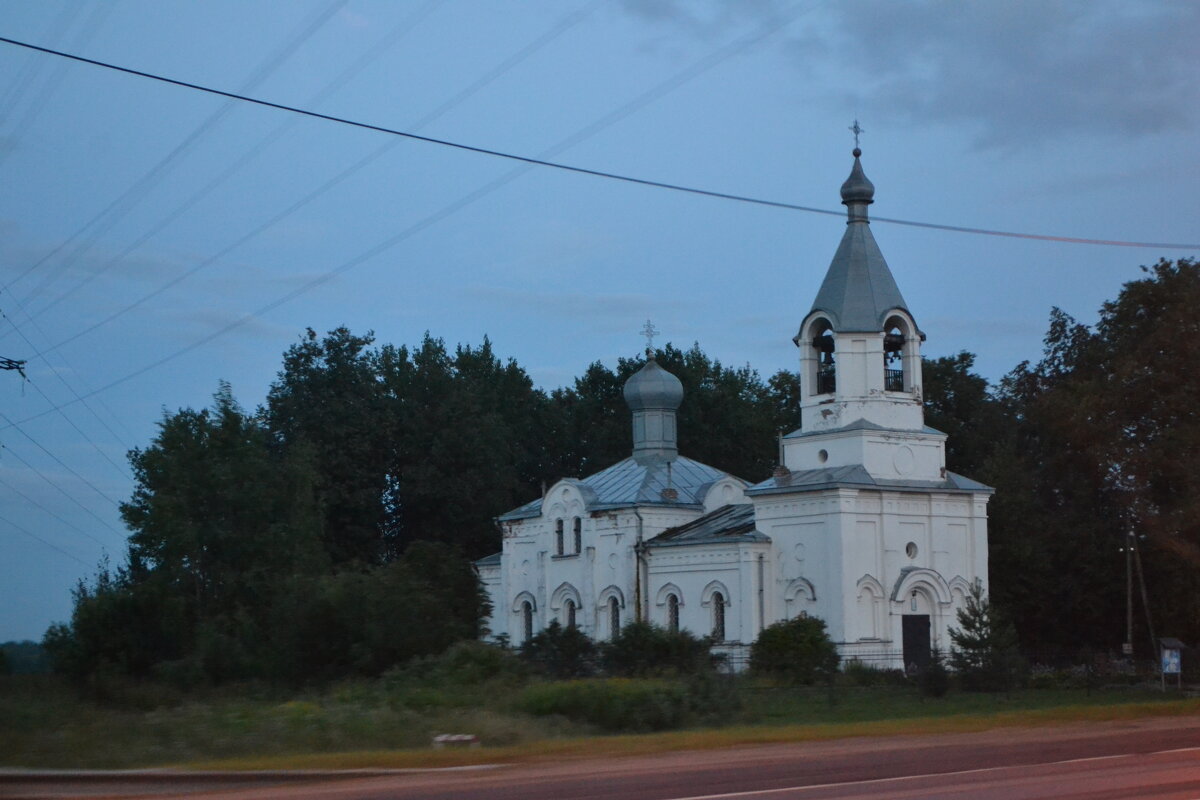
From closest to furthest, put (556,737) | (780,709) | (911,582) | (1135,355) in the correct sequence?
(556,737) < (780,709) < (1135,355) < (911,582)

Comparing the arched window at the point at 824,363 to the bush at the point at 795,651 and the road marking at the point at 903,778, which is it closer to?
the bush at the point at 795,651

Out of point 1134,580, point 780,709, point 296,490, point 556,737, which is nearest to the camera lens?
point 556,737

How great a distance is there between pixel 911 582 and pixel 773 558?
4.15 m

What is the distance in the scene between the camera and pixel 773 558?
46.4 meters

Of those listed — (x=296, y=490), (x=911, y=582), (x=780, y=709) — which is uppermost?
(x=296, y=490)

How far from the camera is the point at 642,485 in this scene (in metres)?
53.2

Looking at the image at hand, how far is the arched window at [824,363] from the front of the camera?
4656cm

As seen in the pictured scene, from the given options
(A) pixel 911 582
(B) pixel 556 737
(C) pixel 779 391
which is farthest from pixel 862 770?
(C) pixel 779 391

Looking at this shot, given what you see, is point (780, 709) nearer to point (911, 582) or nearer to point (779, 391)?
→ point (911, 582)

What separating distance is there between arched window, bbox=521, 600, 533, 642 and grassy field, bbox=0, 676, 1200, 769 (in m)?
23.8

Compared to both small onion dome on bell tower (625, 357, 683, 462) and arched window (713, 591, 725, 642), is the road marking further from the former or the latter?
small onion dome on bell tower (625, 357, 683, 462)

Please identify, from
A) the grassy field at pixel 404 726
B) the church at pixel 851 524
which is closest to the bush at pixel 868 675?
the church at pixel 851 524

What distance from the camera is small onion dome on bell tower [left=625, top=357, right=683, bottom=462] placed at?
58.3 m

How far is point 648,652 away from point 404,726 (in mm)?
15250
